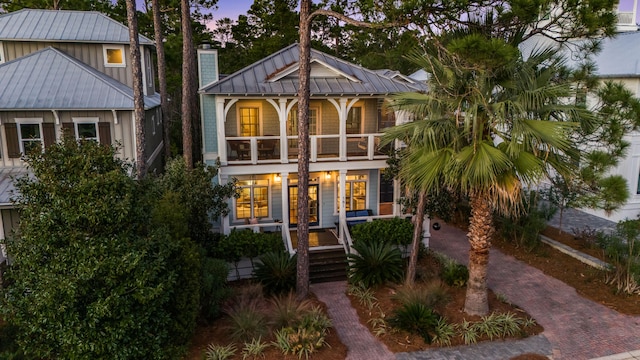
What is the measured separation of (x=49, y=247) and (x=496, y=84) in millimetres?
9706

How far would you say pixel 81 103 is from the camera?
15.2m

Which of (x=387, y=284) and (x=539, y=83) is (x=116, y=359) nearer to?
(x=387, y=284)

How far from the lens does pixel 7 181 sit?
14289mm

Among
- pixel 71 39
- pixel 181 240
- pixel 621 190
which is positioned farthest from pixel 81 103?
pixel 621 190

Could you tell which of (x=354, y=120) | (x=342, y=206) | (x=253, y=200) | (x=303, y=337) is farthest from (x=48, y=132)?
(x=303, y=337)

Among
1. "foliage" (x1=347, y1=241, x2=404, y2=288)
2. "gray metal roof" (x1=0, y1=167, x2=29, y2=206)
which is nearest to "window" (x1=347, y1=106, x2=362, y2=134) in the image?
"foliage" (x1=347, y1=241, x2=404, y2=288)

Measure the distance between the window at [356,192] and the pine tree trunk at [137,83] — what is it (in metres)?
7.55

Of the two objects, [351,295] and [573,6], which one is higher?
[573,6]

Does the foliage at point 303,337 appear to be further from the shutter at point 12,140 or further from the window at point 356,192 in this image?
the shutter at point 12,140

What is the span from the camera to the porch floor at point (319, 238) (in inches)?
608

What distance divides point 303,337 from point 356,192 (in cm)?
901

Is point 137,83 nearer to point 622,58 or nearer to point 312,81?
point 312,81

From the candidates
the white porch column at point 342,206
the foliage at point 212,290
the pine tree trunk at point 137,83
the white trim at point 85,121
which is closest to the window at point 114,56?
the white trim at point 85,121

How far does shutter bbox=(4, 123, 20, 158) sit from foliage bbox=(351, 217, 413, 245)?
11.9 meters
